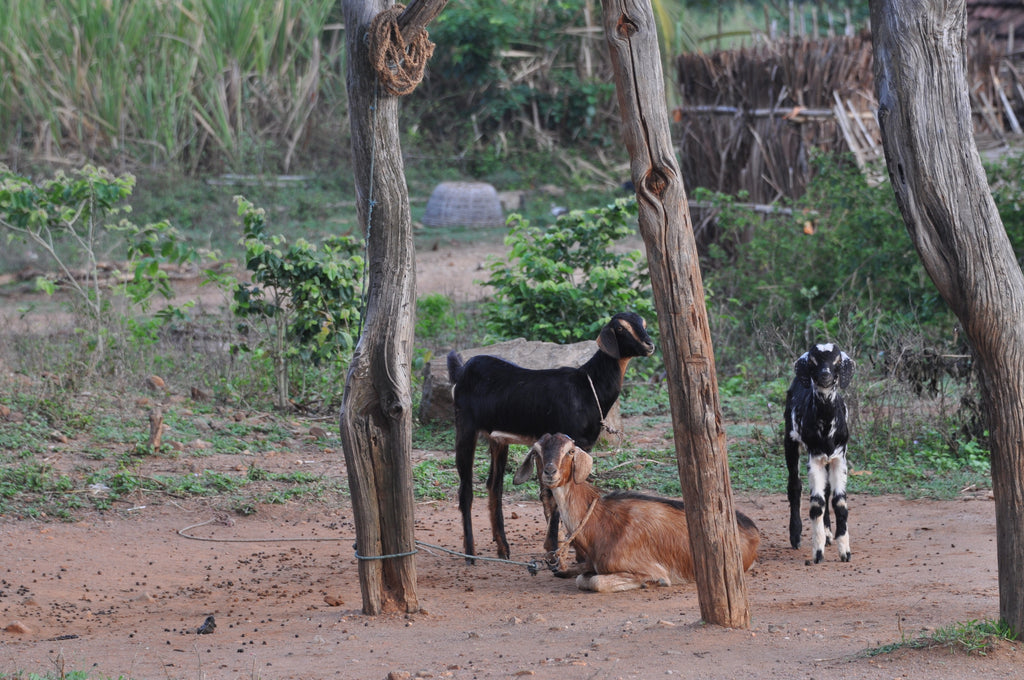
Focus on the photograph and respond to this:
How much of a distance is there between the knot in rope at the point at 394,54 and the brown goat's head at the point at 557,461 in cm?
197

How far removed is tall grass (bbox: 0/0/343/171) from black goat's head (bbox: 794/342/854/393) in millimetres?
12802

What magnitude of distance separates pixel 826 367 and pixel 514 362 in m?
3.12

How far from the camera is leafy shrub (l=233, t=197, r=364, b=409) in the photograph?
9.02 m

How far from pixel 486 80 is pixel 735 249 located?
8134 mm

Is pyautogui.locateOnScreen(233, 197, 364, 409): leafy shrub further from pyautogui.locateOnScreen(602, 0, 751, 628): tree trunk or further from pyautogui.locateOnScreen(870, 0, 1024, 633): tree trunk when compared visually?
pyautogui.locateOnScreen(870, 0, 1024, 633): tree trunk

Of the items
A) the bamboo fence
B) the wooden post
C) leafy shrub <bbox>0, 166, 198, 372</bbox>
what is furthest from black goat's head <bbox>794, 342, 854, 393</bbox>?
the bamboo fence

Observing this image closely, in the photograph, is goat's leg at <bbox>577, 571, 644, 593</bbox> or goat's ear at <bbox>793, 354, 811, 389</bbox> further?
goat's ear at <bbox>793, 354, 811, 389</bbox>

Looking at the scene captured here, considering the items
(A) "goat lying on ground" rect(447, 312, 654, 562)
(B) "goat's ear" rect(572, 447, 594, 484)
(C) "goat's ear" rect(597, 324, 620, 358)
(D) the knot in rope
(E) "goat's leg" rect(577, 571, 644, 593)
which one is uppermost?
(D) the knot in rope

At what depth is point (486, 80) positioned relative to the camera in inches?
802

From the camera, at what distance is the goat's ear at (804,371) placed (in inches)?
244

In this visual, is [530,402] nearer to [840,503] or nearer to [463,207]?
[840,503]

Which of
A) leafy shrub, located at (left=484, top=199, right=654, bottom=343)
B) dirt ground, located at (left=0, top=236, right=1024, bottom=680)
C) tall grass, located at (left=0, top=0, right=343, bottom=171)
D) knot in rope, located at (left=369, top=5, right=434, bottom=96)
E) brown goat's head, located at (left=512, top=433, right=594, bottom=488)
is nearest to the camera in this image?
dirt ground, located at (left=0, top=236, right=1024, bottom=680)

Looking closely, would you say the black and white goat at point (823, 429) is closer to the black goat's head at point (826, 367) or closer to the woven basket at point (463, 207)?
the black goat's head at point (826, 367)

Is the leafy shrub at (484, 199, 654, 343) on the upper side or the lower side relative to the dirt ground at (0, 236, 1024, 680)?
upper
